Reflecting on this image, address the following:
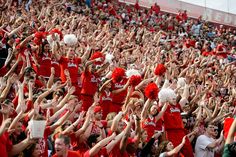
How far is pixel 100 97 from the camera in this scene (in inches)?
351

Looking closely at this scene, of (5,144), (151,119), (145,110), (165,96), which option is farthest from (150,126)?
(5,144)

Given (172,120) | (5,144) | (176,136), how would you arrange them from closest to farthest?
(5,144)
(176,136)
(172,120)

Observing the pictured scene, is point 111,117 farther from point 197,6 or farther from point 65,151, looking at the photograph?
point 197,6

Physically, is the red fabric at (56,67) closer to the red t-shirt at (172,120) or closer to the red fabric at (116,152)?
the red t-shirt at (172,120)

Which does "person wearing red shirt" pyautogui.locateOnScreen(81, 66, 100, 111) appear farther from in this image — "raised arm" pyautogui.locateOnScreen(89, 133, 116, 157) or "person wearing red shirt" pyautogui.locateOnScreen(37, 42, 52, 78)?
"raised arm" pyautogui.locateOnScreen(89, 133, 116, 157)

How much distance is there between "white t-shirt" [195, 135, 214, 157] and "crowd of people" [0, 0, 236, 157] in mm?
16

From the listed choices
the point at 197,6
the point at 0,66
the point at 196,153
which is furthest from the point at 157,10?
the point at 196,153

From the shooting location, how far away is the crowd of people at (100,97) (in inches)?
224

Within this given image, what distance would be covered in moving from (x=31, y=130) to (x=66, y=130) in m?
1.00

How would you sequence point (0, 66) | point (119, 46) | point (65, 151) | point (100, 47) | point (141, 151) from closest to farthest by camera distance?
point (65, 151) < point (141, 151) < point (0, 66) < point (100, 47) < point (119, 46)

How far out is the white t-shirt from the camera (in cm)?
748

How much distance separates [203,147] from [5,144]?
3601 mm

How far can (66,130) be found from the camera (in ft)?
18.5

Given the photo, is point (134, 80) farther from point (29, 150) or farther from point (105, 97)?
point (29, 150)
